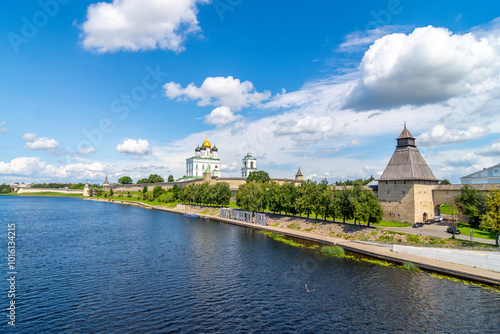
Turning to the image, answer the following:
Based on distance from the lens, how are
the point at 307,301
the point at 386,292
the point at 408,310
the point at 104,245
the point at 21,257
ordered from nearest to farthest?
the point at 408,310 → the point at 307,301 → the point at 386,292 → the point at 21,257 → the point at 104,245

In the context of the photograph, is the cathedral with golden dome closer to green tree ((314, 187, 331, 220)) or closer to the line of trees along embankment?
the line of trees along embankment

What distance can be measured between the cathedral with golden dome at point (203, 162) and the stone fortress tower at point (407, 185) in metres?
99.9

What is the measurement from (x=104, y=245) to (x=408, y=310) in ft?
116

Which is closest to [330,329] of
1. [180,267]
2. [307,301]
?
[307,301]

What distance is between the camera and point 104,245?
38031 mm

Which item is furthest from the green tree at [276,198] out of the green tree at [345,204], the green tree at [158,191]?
the green tree at [158,191]

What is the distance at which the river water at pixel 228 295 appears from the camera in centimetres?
1688

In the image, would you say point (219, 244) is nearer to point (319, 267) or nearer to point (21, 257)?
point (319, 267)

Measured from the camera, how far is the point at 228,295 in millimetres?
21281

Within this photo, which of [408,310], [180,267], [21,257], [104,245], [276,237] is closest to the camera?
[408,310]

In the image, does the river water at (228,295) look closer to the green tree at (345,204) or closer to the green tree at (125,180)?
the green tree at (345,204)

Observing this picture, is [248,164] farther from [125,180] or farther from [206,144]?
[125,180]

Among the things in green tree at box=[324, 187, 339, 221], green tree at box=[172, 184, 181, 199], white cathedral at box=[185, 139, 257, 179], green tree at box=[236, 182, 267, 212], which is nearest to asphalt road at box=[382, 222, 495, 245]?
green tree at box=[324, 187, 339, 221]

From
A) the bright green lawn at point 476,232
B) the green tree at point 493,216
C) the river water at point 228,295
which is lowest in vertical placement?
the river water at point 228,295
